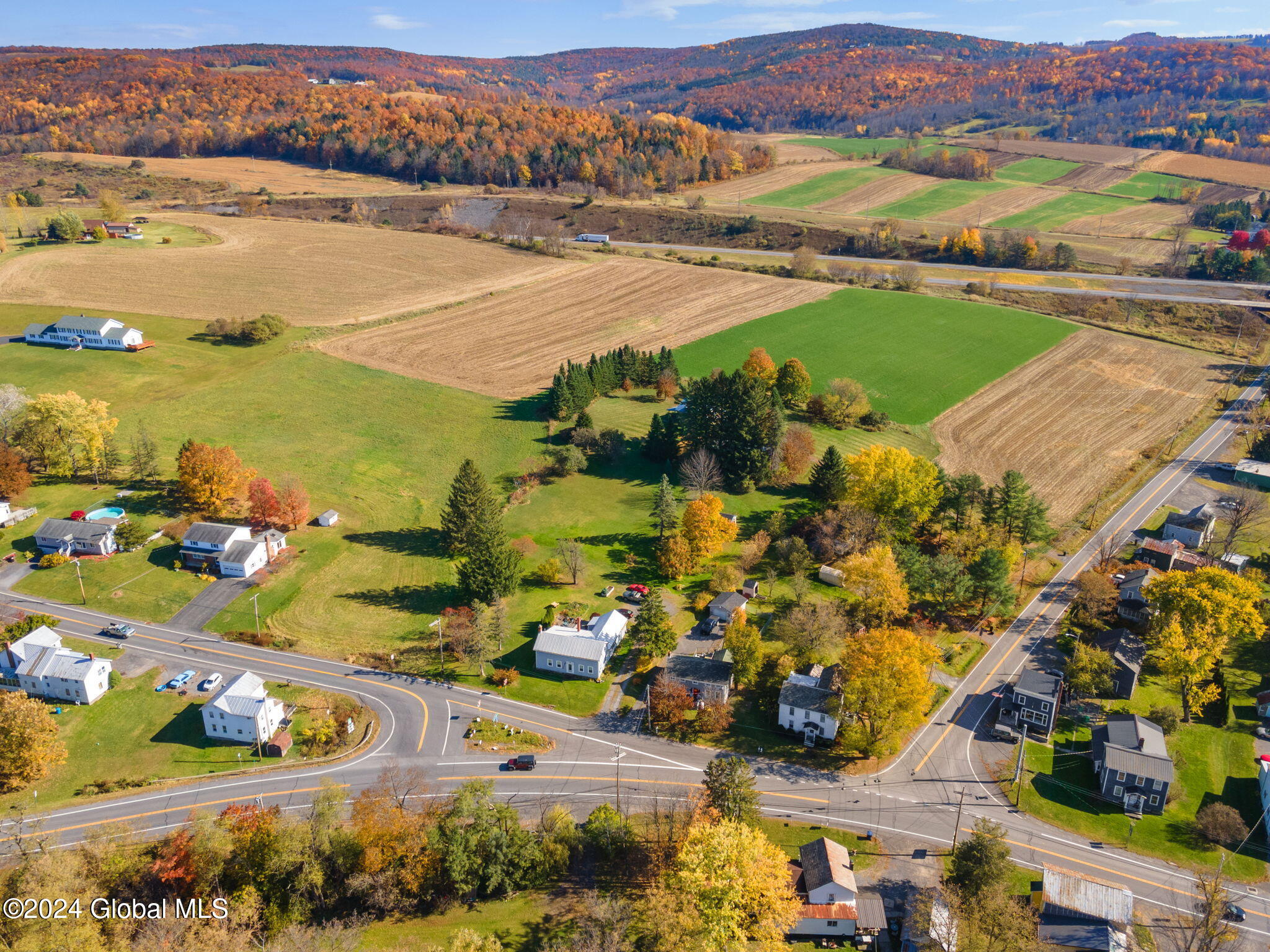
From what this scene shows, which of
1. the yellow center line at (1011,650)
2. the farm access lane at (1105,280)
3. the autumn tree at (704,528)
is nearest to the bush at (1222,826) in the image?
the yellow center line at (1011,650)

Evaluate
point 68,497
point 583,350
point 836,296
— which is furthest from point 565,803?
point 836,296

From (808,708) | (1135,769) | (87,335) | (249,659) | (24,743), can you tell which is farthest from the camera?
(87,335)

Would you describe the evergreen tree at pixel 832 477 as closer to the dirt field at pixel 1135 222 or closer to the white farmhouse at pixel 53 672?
the white farmhouse at pixel 53 672

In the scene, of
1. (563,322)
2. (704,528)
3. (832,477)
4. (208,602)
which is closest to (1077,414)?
(832,477)

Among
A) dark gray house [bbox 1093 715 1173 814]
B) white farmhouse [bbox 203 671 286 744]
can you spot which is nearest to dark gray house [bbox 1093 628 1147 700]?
dark gray house [bbox 1093 715 1173 814]

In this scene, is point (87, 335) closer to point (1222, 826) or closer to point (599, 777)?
point (599, 777)

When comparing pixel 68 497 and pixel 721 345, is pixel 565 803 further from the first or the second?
pixel 721 345

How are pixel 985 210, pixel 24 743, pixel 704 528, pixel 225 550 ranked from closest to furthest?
pixel 24 743
pixel 225 550
pixel 704 528
pixel 985 210
